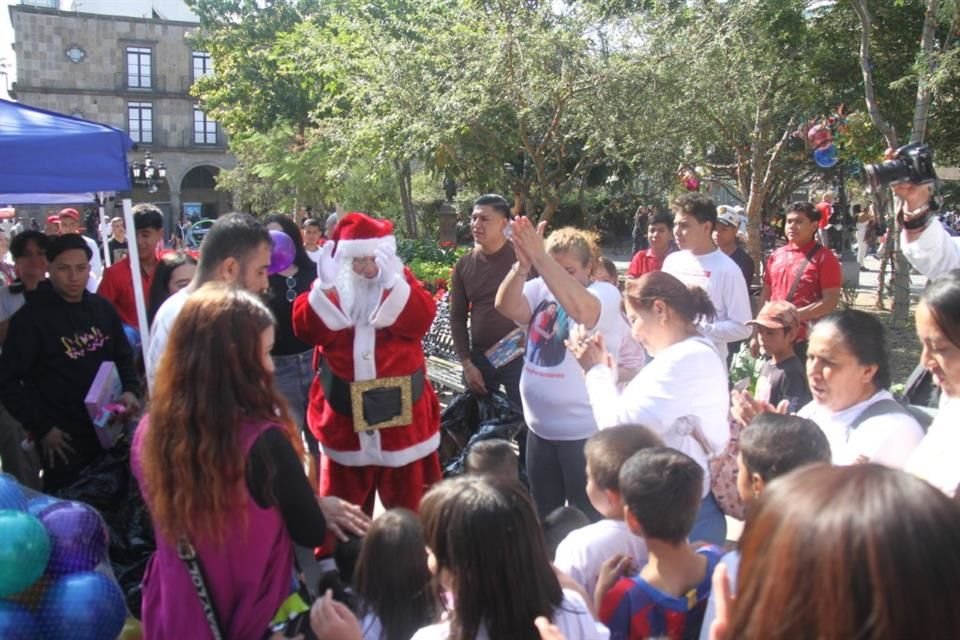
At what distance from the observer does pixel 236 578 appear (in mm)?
2064

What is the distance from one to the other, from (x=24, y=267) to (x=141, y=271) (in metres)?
0.74

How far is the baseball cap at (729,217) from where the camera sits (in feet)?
19.5

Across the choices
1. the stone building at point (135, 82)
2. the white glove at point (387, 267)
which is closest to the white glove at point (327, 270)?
the white glove at point (387, 267)

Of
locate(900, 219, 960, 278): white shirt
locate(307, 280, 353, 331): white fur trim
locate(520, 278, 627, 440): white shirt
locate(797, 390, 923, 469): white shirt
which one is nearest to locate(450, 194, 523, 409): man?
locate(520, 278, 627, 440): white shirt

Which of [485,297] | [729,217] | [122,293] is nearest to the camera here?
[485,297]

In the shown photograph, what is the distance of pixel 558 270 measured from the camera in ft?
10.9

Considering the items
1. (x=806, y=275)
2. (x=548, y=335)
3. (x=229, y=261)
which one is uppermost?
(x=229, y=261)

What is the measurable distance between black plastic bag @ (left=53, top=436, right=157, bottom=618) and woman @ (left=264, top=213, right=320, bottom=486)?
974 mm

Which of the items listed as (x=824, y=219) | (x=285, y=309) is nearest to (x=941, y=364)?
(x=285, y=309)

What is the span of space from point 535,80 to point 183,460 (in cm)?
953

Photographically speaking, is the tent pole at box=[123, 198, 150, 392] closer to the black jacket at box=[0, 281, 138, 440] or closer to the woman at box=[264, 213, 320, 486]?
the black jacket at box=[0, 281, 138, 440]

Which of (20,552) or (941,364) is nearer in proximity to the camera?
(941,364)

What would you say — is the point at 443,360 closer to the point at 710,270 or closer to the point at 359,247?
the point at 710,270

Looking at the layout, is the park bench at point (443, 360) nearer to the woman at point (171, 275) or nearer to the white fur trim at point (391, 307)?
the woman at point (171, 275)
